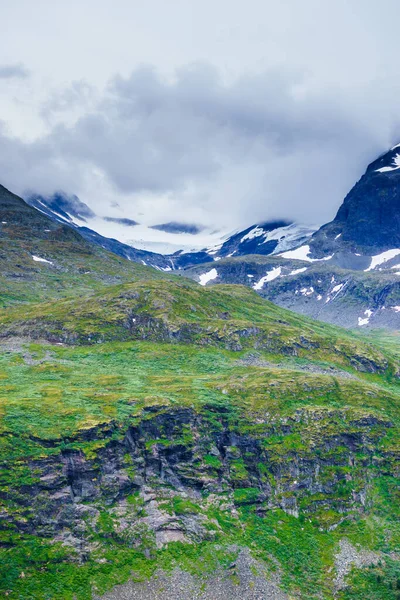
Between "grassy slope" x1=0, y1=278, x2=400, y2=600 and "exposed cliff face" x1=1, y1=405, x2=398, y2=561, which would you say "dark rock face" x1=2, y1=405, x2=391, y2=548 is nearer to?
"exposed cliff face" x1=1, y1=405, x2=398, y2=561

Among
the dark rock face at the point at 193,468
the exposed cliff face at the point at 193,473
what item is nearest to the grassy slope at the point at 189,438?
the exposed cliff face at the point at 193,473

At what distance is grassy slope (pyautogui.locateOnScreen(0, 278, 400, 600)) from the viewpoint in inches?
3012

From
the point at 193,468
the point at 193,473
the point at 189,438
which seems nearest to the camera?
the point at 193,473

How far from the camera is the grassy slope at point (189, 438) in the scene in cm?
7650

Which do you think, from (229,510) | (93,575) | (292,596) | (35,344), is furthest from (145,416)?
(35,344)

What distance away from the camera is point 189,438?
339 feet

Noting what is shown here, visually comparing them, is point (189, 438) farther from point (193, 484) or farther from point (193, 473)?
point (193, 484)

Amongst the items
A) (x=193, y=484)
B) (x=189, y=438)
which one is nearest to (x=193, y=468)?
(x=193, y=484)

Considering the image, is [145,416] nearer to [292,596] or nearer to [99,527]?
[99,527]

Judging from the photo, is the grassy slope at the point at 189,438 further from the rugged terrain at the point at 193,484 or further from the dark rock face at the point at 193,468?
the dark rock face at the point at 193,468

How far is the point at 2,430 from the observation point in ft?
284

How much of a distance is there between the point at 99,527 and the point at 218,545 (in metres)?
21.8

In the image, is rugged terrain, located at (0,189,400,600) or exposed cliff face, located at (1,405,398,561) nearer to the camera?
rugged terrain, located at (0,189,400,600)

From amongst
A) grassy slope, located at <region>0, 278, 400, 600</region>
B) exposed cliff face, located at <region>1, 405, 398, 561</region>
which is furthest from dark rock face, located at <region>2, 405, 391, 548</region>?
grassy slope, located at <region>0, 278, 400, 600</region>
